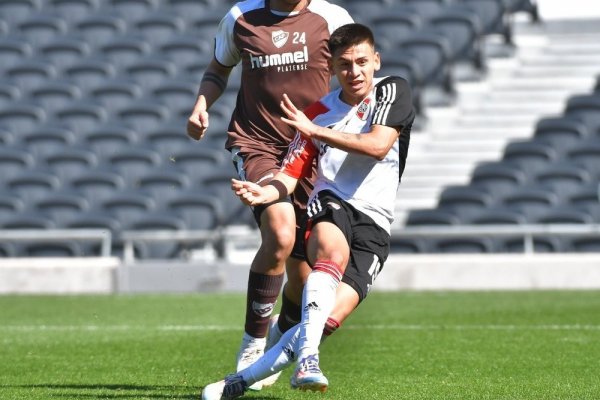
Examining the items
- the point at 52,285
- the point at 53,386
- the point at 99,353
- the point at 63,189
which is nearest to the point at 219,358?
the point at 99,353

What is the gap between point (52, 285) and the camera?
47.3ft

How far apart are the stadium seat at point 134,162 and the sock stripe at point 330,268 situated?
458 inches

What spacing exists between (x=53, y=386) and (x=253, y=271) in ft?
3.82

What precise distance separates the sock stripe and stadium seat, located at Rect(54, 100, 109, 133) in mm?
12834

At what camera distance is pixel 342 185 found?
5.43 meters

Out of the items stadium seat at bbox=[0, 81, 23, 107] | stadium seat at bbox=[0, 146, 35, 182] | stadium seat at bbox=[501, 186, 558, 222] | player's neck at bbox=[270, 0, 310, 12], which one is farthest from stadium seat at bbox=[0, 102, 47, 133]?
player's neck at bbox=[270, 0, 310, 12]

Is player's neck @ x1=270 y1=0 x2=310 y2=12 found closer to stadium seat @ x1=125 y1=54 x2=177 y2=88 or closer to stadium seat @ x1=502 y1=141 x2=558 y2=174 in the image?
stadium seat @ x1=502 y1=141 x2=558 y2=174

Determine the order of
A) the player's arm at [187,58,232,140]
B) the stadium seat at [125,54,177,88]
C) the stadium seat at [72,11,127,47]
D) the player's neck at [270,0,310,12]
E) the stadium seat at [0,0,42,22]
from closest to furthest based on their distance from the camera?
the player's arm at [187,58,232,140] < the player's neck at [270,0,310,12] < the stadium seat at [125,54,177,88] < the stadium seat at [72,11,127,47] < the stadium seat at [0,0,42,22]

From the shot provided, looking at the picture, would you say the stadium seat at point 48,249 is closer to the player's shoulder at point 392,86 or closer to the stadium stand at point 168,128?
the stadium stand at point 168,128

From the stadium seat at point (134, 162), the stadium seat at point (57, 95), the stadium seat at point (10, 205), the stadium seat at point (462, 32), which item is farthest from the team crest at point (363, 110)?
the stadium seat at point (57, 95)

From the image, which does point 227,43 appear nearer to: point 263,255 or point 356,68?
point 263,255

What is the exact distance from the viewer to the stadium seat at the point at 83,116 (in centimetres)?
1756

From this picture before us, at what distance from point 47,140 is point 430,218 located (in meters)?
5.71

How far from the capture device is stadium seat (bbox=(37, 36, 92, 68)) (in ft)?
61.9
